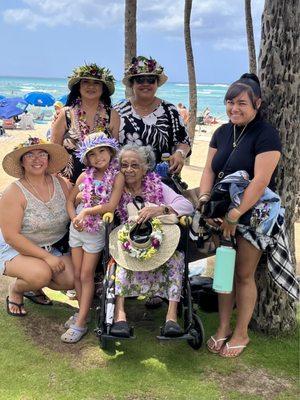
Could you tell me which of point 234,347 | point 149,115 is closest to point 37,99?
point 149,115

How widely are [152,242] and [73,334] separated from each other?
1011 mm

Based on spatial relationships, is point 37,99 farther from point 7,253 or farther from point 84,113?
point 7,253

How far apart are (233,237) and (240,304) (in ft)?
1.85

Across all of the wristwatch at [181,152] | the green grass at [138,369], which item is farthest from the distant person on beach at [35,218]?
the wristwatch at [181,152]

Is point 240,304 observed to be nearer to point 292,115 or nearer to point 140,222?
point 140,222

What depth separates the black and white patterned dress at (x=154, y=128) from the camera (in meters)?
4.31

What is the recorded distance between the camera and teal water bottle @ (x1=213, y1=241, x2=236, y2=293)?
341 centimetres

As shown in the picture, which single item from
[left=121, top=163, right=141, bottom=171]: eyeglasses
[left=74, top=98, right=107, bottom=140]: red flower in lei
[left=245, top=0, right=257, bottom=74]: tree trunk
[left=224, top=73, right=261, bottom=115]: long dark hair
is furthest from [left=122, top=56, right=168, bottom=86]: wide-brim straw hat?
[left=245, top=0, right=257, bottom=74]: tree trunk

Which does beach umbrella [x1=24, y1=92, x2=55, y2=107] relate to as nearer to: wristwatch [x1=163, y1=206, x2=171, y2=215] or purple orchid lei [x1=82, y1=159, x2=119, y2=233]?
purple orchid lei [x1=82, y1=159, x2=119, y2=233]

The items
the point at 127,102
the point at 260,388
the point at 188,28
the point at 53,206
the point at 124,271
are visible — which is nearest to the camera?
the point at 260,388

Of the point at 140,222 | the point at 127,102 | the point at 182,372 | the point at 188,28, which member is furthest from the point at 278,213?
the point at 188,28

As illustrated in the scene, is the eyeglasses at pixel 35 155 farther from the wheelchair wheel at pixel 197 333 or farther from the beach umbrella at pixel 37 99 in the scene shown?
the beach umbrella at pixel 37 99

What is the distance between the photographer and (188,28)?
480 inches

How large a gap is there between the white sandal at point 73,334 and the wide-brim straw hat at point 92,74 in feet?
6.77
